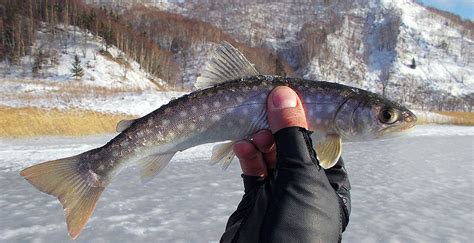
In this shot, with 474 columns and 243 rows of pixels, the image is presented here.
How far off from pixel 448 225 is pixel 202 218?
3.63 m

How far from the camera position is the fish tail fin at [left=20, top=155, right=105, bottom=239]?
7.74ft

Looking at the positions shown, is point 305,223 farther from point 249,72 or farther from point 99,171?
point 99,171

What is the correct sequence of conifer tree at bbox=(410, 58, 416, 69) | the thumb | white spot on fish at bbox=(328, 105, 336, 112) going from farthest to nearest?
conifer tree at bbox=(410, 58, 416, 69), white spot on fish at bbox=(328, 105, 336, 112), the thumb

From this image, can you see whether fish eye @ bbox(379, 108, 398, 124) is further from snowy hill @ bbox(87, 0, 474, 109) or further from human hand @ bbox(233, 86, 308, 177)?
snowy hill @ bbox(87, 0, 474, 109)

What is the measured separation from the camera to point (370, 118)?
247cm

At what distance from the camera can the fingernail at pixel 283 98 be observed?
83.8 inches

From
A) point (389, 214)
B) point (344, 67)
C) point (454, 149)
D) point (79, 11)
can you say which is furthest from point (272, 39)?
point (389, 214)

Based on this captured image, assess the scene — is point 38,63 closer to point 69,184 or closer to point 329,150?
point 69,184

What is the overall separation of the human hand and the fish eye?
60 cm

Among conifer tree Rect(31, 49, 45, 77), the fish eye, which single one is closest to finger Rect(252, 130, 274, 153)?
the fish eye

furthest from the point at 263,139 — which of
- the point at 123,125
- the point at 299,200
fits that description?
the point at 123,125

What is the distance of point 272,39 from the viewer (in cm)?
11612

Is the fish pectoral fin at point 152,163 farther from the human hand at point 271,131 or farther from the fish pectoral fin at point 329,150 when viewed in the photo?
the fish pectoral fin at point 329,150

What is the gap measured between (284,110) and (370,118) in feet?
2.22
